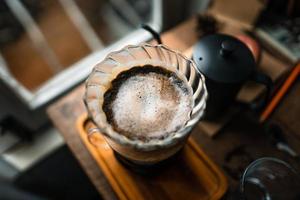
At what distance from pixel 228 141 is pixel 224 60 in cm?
19

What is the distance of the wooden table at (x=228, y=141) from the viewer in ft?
1.97

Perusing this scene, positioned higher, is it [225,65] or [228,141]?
[225,65]

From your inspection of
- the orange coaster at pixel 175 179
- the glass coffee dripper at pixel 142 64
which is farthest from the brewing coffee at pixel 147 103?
the orange coaster at pixel 175 179

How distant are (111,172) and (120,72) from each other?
170 millimetres

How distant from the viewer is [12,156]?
0.82m

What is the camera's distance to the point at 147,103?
1.50 ft

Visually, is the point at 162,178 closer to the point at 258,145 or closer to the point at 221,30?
the point at 258,145

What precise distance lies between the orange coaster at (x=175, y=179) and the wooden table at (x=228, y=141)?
0.17ft

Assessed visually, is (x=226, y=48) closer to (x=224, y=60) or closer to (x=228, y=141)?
(x=224, y=60)

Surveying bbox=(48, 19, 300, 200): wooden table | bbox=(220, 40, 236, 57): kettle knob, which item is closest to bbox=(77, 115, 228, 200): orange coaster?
bbox=(48, 19, 300, 200): wooden table

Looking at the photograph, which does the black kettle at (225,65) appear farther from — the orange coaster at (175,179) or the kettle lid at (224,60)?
the orange coaster at (175,179)

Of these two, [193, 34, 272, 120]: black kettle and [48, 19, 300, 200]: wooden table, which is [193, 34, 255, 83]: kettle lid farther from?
[48, 19, 300, 200]: wooden table

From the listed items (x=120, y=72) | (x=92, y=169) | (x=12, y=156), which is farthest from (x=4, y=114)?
(x=120, y=72)

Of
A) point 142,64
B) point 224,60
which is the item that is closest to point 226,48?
point 224,60
